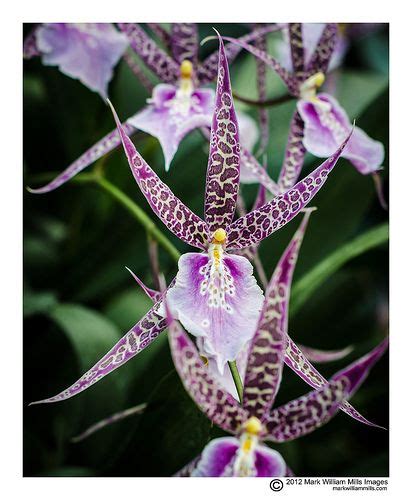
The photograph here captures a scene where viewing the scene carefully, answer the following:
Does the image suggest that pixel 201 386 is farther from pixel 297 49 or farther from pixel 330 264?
A: pixel 297 49

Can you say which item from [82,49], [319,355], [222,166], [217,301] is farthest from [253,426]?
[82,49]

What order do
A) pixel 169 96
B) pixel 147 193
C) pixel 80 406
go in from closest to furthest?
pixel 147 193 → pixel 169 96 → pixel 80 406

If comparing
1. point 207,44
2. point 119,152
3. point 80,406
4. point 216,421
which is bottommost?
point 216,421

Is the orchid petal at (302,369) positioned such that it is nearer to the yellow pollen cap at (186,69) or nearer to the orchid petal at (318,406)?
the orchid petal at (318,406)

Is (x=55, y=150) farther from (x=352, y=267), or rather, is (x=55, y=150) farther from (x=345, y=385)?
(x=345, y=385)

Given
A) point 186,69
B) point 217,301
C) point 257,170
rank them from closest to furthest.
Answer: point 217,301
point 257,170
point 186,69

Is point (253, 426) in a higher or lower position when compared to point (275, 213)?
lower
